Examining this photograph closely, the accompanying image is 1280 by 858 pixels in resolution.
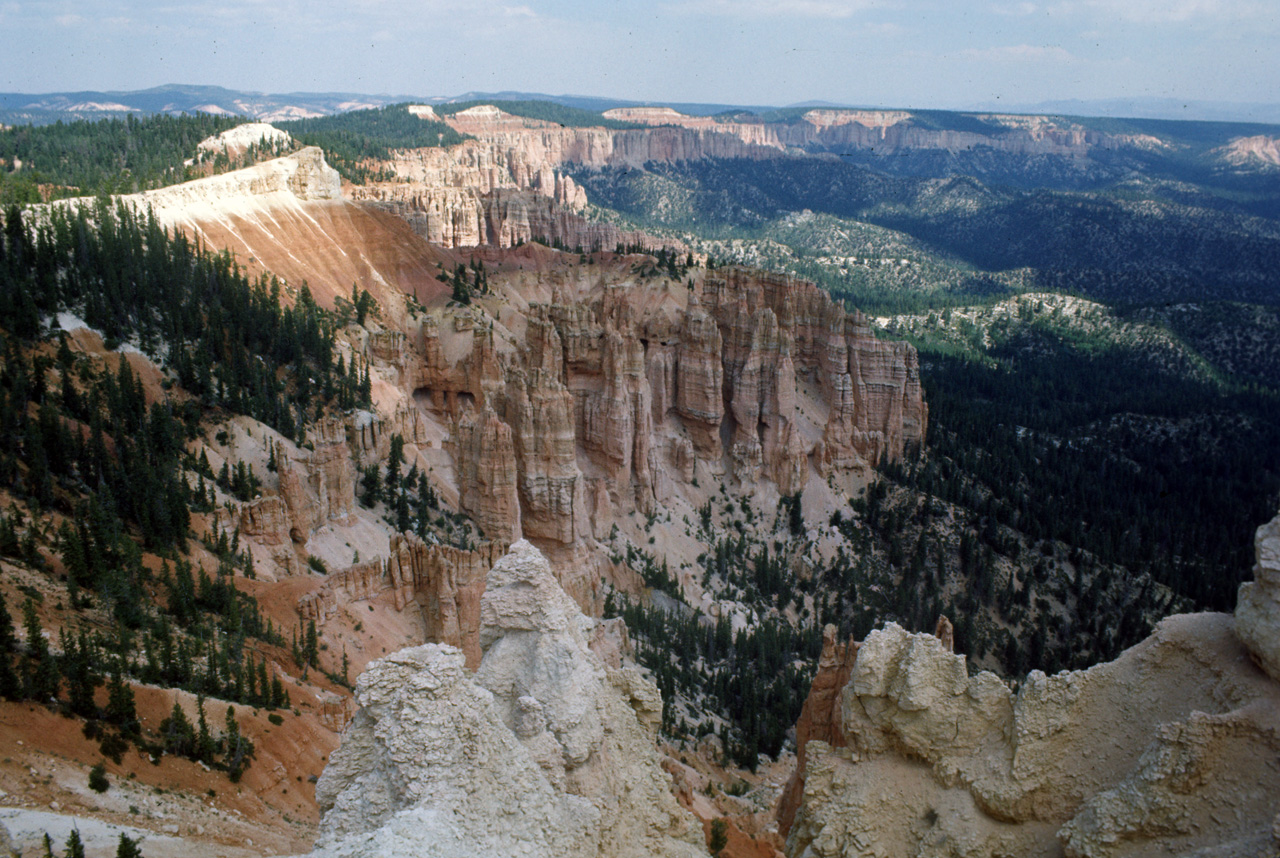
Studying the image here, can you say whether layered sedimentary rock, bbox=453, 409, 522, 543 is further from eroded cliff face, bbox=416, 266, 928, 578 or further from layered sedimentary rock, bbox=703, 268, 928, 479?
layered sedimentary rock, bbox=703, 268, 928, 479

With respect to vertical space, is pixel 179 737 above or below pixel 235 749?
above

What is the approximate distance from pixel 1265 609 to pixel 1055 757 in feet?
14.4

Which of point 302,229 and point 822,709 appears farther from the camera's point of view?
point 302,229

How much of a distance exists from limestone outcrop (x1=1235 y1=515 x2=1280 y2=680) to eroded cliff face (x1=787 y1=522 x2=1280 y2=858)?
0.14 metres

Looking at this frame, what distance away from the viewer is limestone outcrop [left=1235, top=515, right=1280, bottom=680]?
1323cm

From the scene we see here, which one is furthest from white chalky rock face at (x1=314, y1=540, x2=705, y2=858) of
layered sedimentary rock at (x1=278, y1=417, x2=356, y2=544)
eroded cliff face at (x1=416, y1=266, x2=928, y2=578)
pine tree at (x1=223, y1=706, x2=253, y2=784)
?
eroded cliff face at (x1=416, y1=266, x2=928, y2=578)

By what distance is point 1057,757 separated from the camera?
1543 centimetres

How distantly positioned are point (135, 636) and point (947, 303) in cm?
13504

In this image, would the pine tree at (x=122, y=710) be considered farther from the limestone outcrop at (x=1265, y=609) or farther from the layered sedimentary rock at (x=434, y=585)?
the limestone outcrop at (x=1265, y=609)

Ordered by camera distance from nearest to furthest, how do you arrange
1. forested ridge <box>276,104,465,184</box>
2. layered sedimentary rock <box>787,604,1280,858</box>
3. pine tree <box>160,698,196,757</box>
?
layered sedimentary rock <box>787,604,1280,858</box>, pine tree <box>160,698,196,757</box>, forested ridge <box>276,104,465,184</box>

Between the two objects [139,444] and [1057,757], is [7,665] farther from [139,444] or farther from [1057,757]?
[1057,757]

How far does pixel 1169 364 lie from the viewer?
108m

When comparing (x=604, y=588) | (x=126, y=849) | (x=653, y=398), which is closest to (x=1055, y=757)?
(x=126, y=849)

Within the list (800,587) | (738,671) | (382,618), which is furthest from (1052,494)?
(382,618)
